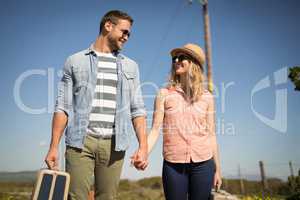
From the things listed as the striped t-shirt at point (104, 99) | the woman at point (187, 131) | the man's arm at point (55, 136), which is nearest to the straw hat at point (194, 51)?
the woman at point (187, 131)

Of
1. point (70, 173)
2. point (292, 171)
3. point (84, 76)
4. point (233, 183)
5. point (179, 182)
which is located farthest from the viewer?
point (233, 183)

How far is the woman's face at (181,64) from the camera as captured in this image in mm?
2941

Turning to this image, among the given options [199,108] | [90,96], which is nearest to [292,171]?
[199,108]

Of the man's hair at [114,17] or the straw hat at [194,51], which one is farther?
the straw hat at [194,51]

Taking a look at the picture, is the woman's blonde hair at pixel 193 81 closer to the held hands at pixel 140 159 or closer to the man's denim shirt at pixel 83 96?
the man's denim shirt at pixel 83 96

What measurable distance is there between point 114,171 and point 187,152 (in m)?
0.63

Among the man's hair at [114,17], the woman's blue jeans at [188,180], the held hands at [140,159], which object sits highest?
the man's hair at [114,17]

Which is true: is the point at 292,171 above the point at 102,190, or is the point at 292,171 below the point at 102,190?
below

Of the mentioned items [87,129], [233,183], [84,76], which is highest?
[84,76]

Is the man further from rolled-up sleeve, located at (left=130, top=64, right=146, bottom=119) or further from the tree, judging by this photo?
the tree

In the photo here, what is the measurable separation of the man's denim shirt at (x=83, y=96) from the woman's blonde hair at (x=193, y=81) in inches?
20.5

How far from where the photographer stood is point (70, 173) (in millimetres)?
2297

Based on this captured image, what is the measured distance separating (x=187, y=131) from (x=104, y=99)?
2.48 ft

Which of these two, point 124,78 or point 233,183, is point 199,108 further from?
point 233,183
